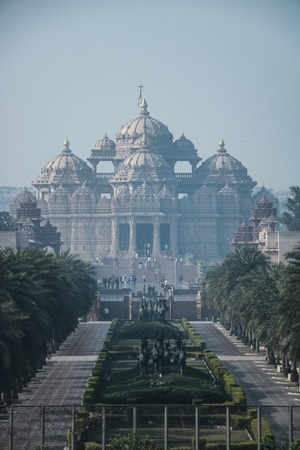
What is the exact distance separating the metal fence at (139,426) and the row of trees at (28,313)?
3.18 metres

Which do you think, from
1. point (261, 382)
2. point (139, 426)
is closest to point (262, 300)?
point (261, 382)

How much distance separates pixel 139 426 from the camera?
192ft

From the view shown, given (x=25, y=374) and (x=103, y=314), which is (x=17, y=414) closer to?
(x=25, y=374)

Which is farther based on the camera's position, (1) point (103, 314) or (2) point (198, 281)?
(2) point (198, 281)

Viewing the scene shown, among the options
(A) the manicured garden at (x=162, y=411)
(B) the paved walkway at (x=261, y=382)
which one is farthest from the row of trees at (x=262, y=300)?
(A) the manicured garden at (x=162, y=411)

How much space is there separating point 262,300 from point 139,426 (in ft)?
102

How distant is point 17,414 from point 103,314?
81.8 meters

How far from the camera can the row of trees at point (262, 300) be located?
69375 millimetres

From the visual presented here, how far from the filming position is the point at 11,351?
6512 cm

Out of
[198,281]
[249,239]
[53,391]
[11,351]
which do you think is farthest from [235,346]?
[249,239]

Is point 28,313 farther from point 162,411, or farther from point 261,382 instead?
point 162,411

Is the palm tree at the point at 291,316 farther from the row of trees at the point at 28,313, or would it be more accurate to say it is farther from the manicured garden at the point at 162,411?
the row of trees at the point at 28,313

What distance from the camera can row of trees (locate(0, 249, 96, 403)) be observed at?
65.2 m

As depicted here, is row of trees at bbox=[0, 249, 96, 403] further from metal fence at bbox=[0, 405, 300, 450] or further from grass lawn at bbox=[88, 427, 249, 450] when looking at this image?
grass lawn at bbox=[88, 427, 249, 450]
